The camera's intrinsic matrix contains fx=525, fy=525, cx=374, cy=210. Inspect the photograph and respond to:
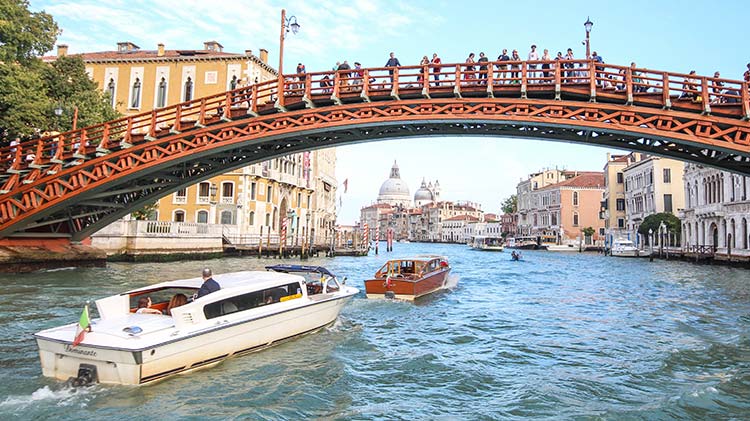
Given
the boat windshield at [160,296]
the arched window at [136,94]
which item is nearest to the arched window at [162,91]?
the arched window at [136,94]

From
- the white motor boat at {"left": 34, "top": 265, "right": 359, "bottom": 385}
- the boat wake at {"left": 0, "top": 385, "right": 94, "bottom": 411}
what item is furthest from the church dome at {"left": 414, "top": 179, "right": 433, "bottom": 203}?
the boat wake at {"left": 0, "top": 385, "right": 94, "bottom": 411}

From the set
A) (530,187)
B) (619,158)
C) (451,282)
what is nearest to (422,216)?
(530,187)

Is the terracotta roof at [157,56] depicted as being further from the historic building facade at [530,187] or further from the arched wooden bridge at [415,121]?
the historic building facade at [530,187]

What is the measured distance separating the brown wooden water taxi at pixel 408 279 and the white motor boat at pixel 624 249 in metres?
36.2

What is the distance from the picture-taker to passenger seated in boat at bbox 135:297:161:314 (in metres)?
8.12

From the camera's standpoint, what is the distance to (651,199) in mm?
54094

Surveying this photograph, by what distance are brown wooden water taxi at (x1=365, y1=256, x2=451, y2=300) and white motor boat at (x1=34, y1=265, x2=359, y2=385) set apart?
5936 mm

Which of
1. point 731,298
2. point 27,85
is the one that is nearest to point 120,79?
point 27,85

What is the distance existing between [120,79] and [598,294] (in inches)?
1563

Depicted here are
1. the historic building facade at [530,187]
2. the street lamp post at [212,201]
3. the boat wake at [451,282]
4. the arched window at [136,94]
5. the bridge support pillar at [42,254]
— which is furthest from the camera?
the historic building facade at [530,187]

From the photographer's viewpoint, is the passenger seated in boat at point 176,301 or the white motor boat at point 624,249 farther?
the white motor boat at point 624,249

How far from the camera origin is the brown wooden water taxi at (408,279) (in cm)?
1628

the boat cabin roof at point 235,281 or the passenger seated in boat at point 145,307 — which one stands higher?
the boat cabin roof at point 235,281

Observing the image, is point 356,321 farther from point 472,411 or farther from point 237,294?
point 472,411
